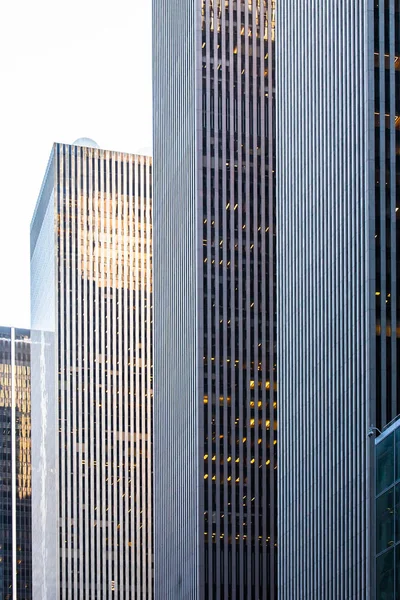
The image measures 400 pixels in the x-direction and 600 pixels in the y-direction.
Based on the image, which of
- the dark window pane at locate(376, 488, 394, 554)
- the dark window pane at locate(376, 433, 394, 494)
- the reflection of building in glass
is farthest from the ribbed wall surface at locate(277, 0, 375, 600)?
the dark window pane at locate(376, 433, 394, 494)

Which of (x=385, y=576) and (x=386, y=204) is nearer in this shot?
(x=385, y=576)

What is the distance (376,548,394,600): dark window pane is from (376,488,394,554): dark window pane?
1.74 ft

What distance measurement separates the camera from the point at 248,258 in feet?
429

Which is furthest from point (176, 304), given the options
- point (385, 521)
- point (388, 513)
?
point (388, 513)

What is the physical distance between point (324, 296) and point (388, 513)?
2120cm

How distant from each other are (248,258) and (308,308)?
163 ft

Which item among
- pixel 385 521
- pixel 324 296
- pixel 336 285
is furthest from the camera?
pixel 324 296

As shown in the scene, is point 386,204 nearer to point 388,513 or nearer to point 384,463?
point 384,463

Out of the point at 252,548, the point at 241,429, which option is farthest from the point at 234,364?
the point at 252,548

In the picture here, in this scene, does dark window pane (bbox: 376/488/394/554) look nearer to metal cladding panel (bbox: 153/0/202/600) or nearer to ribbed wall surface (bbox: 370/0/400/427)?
ribbed wall surface (bbox: 370/0/400/427)

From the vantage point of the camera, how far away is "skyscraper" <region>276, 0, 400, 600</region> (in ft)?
228

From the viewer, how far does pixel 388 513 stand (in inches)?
2334

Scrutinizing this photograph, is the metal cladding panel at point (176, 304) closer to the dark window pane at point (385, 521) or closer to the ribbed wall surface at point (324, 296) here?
the ribbed wall surface at point (324, 296)

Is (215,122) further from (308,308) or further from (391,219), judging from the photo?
(391,219)
